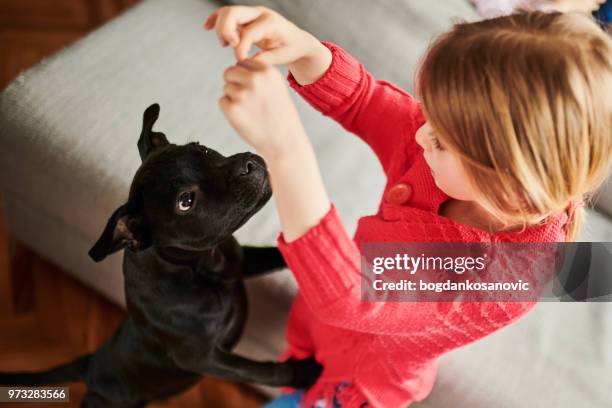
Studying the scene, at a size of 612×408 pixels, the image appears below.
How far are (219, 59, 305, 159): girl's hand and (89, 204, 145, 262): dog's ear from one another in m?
0.16

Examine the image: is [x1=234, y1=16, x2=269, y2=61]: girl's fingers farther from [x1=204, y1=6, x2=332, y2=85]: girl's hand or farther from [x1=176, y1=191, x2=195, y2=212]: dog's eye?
[x1=176, y1=191, x2=195, y2=212]: dog's eye

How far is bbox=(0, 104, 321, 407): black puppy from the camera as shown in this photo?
460 millimetres

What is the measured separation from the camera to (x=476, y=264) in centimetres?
50

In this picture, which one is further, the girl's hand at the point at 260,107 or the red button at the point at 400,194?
the red button at the point at 400,194

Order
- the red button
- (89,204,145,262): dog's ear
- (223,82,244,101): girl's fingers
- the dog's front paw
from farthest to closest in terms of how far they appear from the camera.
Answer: the dog's front paw → the red button → (89,204,145,262): dog's ear → (223,82,244,101): girl's fingers

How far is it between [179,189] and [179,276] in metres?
0.14

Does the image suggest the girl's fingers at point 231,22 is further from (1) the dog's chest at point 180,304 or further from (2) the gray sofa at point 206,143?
(1) the dog's chest at point 180,304

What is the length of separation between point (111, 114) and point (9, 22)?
505 millimetres

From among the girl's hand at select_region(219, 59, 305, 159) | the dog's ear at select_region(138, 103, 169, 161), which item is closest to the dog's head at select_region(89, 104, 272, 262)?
the dog's ear at select_region(138, 103, 169, 161)

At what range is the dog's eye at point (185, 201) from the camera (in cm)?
A: 46

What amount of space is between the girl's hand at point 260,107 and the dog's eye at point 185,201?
0.13 meters

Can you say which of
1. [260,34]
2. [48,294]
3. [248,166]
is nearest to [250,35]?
[260,34]

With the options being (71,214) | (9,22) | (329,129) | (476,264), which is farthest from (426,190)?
(9,22)

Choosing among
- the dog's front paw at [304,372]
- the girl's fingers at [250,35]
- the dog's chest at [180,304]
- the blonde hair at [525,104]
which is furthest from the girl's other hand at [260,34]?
the dog's front paw at [304,372]
